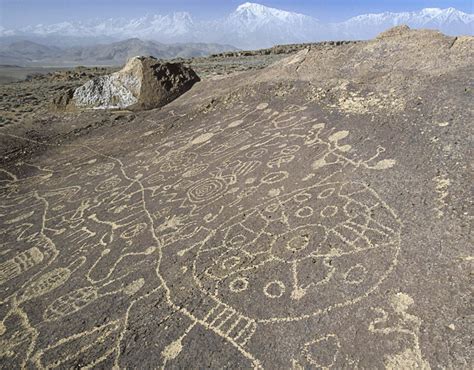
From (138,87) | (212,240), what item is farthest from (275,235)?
(138,87)

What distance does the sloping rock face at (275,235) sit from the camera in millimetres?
4008

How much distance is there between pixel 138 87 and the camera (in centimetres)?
1355

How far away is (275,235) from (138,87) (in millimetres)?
9735

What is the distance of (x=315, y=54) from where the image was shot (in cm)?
1112

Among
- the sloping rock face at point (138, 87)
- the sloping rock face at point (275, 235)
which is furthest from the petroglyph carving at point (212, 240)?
the sloping rock face at point (138, 87)

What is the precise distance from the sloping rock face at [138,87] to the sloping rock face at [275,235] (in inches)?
149

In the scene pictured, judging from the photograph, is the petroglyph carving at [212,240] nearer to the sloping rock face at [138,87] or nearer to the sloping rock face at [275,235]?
the sloping rock face at [275,235]

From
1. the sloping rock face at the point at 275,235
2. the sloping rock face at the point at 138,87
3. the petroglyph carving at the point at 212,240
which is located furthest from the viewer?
the sloping rock face at the point at 138,87

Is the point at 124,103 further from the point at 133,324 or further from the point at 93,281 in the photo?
the point at 133,324

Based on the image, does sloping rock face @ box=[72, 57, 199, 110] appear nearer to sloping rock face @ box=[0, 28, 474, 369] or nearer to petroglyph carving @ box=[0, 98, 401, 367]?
sloping rock face @ box=[0, 28, 474, 369]

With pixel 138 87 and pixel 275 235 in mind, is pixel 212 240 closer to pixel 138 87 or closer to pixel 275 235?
pixel 275 235

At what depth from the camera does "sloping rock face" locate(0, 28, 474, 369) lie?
4.01 meters

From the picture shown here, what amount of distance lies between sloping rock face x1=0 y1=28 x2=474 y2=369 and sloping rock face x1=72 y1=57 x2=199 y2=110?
12.4 ft

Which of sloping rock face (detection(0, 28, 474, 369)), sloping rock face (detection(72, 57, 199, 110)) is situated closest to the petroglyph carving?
sloping rock face (detection(0, 28, 474, 369))
